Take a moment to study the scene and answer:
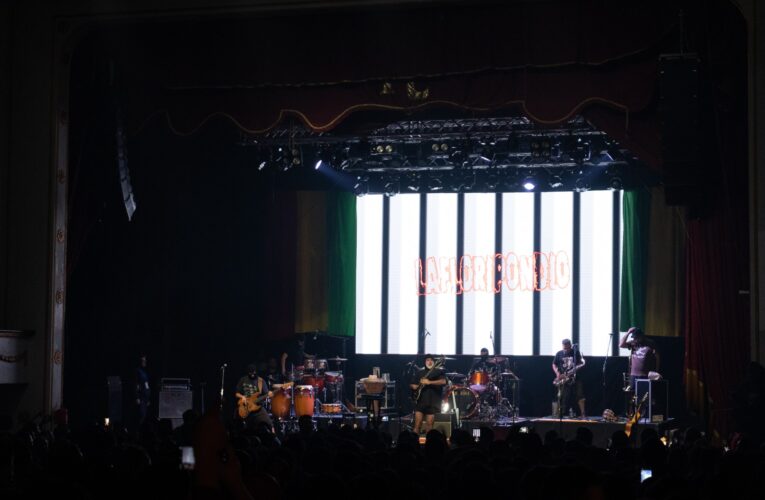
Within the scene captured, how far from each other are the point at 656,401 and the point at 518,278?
16.1 feet

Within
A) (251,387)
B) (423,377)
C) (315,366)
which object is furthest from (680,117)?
(315,366)

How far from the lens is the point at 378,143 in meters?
19.9

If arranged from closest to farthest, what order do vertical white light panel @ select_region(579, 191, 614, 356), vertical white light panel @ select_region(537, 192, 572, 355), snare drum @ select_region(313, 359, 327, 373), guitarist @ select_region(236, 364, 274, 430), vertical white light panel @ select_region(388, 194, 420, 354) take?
guitarist @ select_region(236, 364, 274, 430) → snare drum @ select_region(313, 359, 327, 373) → vertical white light panel @ select_region(579, 191, 614, 356) → vertical white light panel @ select_region(537, 192, 572, 355) → vertical white light panel @ select_region(388, 194, 420, 354)

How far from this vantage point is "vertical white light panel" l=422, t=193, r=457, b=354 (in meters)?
23.5

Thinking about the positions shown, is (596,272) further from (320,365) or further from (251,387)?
(251,387)

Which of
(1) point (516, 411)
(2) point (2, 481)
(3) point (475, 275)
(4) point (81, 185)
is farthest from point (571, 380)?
(2) point (2, 481)

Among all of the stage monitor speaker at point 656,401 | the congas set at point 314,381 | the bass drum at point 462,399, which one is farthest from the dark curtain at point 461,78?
the congas set at point 314,381

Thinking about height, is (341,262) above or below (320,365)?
above

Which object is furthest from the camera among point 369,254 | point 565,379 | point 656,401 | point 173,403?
point 369,254

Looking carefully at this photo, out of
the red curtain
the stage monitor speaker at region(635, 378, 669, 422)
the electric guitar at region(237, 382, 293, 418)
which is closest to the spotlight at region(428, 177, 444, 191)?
the electric guitar at region(237, 382, 293, 418)

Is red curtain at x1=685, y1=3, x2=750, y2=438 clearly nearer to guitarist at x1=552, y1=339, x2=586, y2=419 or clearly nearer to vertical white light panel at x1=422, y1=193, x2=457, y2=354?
guitarist at x1=552, y1=339, x2=586, y2=419

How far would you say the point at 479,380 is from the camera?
2083 centimetres

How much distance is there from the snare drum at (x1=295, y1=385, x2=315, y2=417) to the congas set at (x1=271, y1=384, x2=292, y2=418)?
183mm

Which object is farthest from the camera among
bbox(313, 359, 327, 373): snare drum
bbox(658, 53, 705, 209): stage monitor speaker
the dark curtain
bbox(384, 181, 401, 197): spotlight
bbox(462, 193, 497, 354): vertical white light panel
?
bbox(462, 193, 497, 354): vertical white light panel
